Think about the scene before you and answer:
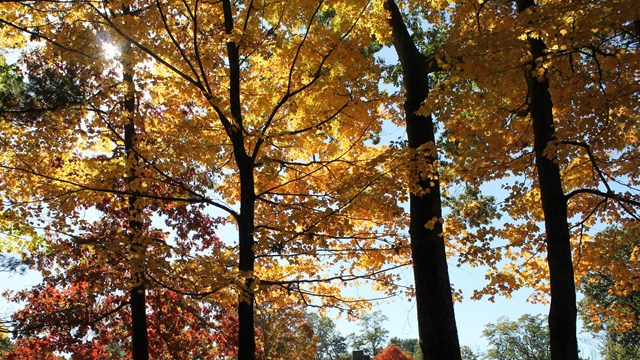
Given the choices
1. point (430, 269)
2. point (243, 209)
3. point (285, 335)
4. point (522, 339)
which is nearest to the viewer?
point (243, 209)

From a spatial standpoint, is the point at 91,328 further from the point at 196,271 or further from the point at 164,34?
the point at 164,34

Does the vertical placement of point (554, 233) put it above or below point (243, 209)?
below

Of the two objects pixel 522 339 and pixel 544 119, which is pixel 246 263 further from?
pixel 522 339

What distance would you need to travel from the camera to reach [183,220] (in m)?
10.8

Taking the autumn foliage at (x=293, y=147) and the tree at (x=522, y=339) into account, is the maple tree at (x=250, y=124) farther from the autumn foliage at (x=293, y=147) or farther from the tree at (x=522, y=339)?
the tree at (x=522, y=339)

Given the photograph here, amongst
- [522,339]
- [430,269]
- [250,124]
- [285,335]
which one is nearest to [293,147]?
[250,124]

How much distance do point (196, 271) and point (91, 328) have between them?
5.67m

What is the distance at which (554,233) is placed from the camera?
286 inches

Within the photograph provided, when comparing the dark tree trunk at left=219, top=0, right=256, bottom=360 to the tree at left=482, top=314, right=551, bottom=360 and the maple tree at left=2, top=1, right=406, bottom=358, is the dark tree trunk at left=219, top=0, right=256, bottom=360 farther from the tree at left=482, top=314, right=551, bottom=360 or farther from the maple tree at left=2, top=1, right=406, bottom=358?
the tree at left=482, top=314, right=551, bottom=360

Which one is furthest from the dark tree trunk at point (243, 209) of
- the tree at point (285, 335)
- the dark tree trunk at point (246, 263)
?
the tree at point (285, 335)

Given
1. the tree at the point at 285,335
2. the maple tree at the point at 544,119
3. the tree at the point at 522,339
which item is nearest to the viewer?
the maple tree at the point at 544,119

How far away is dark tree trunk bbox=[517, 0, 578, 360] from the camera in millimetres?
6871

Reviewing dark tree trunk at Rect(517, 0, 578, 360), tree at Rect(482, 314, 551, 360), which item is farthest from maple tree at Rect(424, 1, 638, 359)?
tree at Rect(482, 314, 551, 360)

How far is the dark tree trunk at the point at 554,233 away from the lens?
6871 mm
